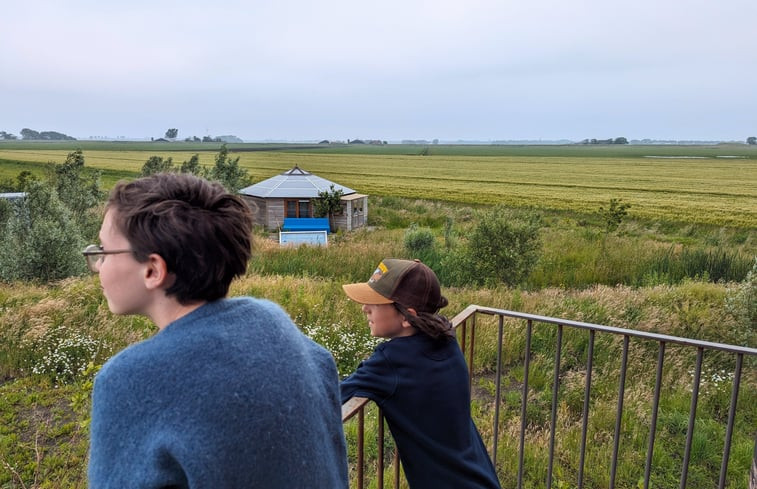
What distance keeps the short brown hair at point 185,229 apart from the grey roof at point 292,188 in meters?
25.8

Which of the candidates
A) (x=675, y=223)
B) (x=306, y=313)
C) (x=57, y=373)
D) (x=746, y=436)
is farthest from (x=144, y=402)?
(x=675, y=223)

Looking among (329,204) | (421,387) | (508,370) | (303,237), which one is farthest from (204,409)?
(329,204)

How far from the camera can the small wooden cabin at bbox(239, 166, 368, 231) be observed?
2652 cm

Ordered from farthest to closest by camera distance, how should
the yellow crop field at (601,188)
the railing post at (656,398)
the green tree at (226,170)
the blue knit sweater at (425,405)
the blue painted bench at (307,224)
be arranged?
the yellow crop field at (601,188)
the green tree at (226,170)
the blue painted bench at (307,224)
the railing post at (656,398)
the blue knit sweater at (425,405)

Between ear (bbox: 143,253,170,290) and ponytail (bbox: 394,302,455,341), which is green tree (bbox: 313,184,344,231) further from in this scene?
ear (bbox: 143,253,170,290)

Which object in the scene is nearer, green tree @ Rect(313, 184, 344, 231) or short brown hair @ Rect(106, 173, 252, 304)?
short brown hair @ Rect(106, 173, 252, 304)

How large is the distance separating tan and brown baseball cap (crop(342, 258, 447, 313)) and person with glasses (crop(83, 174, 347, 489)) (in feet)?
2.23

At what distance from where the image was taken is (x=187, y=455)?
78cm

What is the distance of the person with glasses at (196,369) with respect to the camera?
0.79 m

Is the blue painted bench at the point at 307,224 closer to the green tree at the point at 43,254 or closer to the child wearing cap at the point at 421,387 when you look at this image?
the green tree at the point at 43,254

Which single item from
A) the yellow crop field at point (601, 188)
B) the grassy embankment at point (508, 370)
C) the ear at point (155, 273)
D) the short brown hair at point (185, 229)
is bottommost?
the yellow crop field at point (601, 188)

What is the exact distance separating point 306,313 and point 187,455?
6.77 m

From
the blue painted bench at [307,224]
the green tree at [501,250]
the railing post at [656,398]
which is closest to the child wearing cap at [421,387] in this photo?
the railing post at [656,398]

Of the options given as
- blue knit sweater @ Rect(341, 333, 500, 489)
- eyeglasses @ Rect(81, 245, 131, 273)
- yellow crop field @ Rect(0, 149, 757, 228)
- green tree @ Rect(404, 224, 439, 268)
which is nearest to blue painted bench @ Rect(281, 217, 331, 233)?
green tree @ Rect(404, 224, 439, 268)
